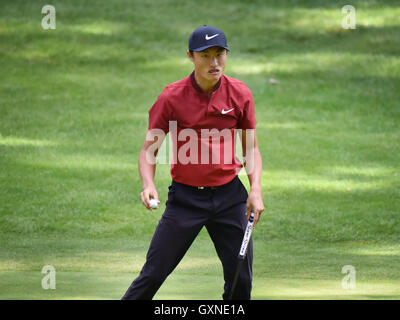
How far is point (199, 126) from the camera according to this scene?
13.6 ft

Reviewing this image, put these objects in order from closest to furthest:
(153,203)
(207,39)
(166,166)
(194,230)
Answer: (153,203), (207,39), (194,230), (166,166)

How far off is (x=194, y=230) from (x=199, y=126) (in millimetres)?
546

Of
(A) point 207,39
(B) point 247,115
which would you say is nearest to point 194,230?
(B) point 247,115

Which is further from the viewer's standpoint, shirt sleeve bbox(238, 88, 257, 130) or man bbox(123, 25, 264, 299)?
shirt sleeve bbox(238, 88, 257, 130)

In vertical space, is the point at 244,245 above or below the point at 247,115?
below

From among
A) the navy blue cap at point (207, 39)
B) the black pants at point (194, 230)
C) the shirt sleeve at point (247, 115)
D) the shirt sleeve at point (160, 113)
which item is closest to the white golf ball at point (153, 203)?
the black pants at point (194, 230)

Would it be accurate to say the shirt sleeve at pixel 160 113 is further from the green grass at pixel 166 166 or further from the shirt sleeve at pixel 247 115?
the green grass at pixel 166 166

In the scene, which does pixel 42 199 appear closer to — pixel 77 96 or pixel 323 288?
pixel 77 96

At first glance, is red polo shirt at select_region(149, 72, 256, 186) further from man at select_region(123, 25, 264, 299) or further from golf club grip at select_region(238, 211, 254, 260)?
golf club grip at select_region(238, 211, 254, 260)

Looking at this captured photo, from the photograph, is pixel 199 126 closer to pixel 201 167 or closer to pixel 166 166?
pixel 201 167

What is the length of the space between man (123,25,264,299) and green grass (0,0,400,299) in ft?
4.30

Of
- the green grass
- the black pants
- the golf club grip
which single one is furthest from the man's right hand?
the green grass

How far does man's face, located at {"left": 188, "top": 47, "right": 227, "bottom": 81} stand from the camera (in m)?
4.10

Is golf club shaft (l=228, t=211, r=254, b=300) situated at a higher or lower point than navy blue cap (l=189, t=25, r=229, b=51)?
lower
